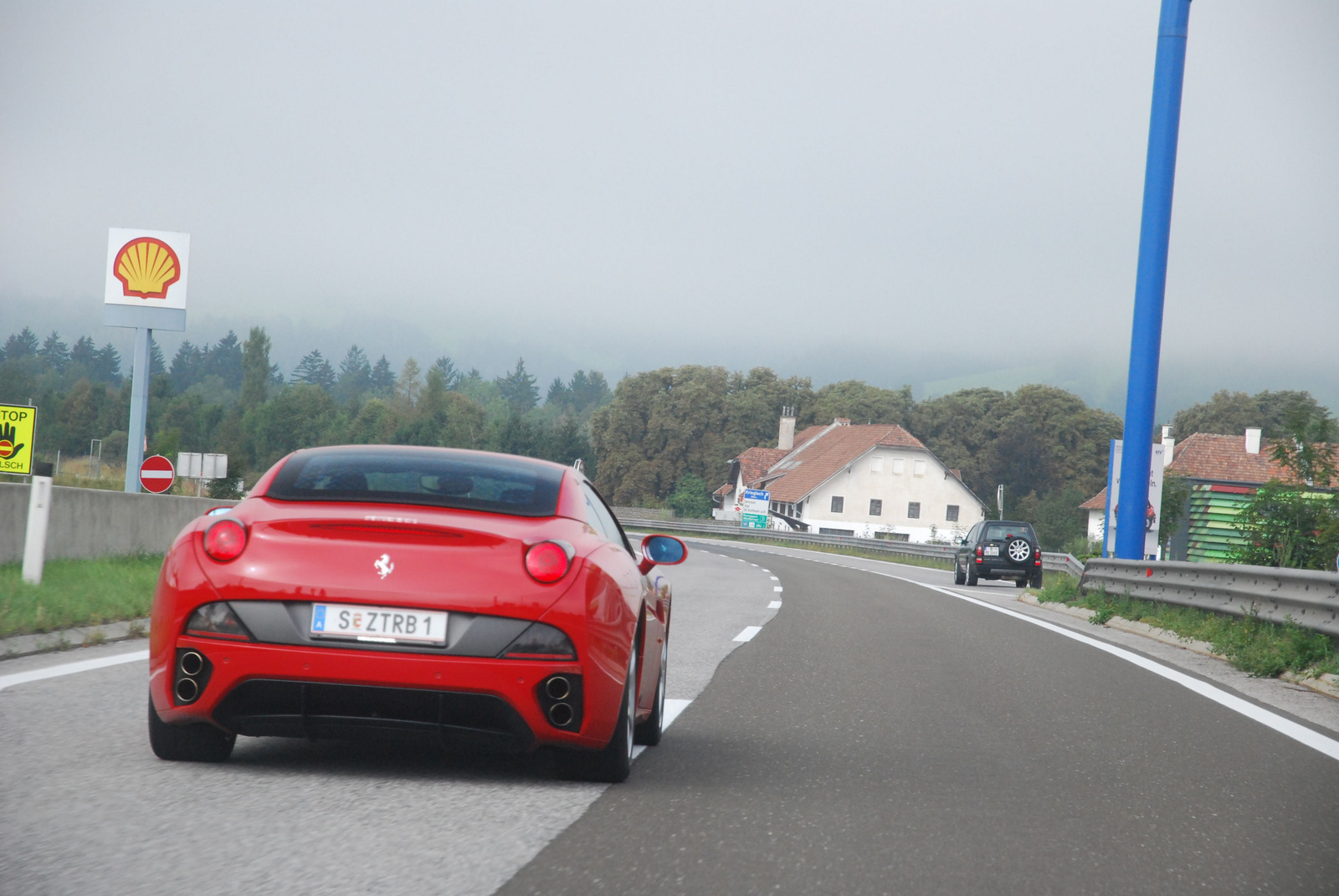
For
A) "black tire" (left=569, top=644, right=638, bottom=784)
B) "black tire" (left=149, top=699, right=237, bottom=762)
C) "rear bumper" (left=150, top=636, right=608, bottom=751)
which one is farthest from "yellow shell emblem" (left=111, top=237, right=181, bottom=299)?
"black tire" (left=569, top=644, right=638, bottom=784)

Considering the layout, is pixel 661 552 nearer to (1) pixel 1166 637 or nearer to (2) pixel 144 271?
(1) pixel 1166 637

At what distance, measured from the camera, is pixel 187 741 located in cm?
519

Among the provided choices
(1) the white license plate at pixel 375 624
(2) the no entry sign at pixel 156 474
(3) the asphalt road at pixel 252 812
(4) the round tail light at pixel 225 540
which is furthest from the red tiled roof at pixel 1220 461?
(4) the round tail light at pixel 225 540

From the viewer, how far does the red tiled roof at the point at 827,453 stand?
95000mm

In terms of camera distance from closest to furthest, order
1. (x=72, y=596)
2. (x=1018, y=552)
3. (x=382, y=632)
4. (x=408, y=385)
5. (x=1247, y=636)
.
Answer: (x=382, y=632) < (x=72, y=596) < (x=1247, y=636) < (x=1018, y=552) < (x=408, y=385)

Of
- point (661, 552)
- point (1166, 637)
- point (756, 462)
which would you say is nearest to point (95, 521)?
point (661, 552)

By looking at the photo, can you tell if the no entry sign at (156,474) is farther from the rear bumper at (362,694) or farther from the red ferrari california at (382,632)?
the rear bumper at (362,694)

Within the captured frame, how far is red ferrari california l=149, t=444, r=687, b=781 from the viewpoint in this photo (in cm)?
479

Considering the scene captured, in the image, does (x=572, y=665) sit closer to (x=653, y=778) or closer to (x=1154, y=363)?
(x=653, y=778)

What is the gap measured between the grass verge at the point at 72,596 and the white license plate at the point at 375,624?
498 centimetres

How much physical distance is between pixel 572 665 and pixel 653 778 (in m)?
0.88

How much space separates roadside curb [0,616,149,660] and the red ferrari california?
3.76m

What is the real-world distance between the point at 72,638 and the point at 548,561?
18.0 feet

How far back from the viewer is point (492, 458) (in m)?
6.02
